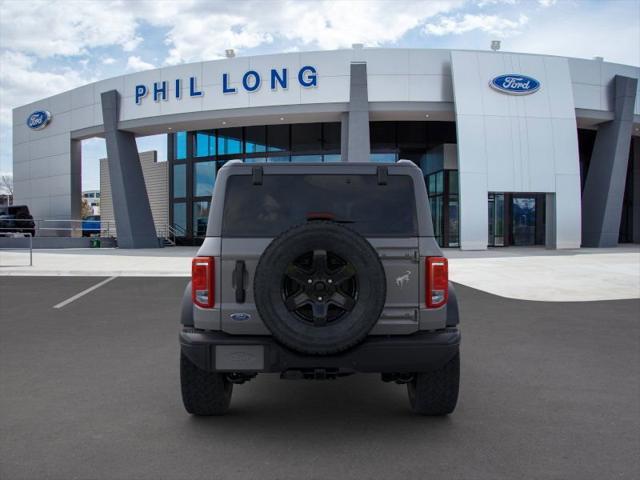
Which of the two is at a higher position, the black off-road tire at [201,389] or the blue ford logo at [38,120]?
the blue ford logo at [38,120]

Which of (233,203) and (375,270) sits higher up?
(233,203)

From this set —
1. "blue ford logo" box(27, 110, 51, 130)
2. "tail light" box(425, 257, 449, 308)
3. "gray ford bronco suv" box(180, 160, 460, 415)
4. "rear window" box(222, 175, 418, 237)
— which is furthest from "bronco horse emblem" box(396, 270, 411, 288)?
"blue ford logo" box(27, 110, 51, 130)

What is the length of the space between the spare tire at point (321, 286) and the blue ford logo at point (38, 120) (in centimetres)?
3448

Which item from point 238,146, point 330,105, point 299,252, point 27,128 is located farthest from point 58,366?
point 27,128

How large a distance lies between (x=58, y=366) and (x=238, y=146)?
28614mm

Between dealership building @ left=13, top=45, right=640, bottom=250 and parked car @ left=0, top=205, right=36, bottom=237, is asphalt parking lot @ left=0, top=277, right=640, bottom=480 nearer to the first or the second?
dealership building @ left=13, top=45, right=640, bottom=250

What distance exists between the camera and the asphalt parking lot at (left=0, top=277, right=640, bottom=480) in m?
3.26

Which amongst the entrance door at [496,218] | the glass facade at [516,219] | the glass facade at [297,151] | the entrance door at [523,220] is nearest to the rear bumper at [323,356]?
the glass facade at [297,151]

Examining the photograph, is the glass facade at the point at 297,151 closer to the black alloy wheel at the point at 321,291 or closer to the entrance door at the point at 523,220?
the entrance door at the point at 523,220

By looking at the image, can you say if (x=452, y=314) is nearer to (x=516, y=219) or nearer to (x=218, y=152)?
(x=516, y=219)

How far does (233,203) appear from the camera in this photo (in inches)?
150

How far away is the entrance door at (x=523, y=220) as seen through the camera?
3156cm

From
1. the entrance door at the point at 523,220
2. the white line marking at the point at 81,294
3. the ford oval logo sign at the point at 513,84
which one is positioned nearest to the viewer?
the white line marking at the point at 81,294

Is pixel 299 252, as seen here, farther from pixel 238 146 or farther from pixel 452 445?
pixel 238 146
